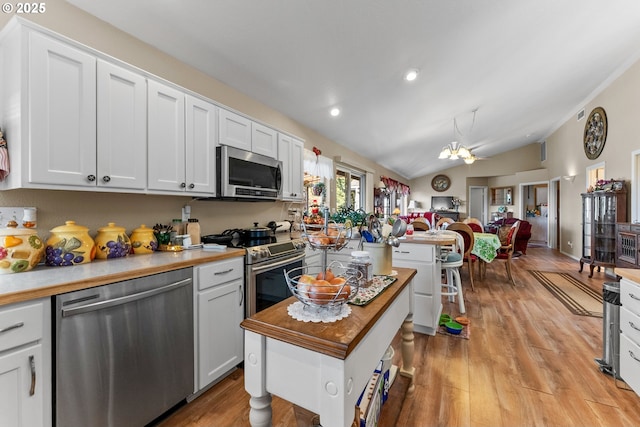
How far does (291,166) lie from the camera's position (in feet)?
10.6

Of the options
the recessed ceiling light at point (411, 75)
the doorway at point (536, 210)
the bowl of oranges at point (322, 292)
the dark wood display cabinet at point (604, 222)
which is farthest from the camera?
the doorway at point (536, 210)

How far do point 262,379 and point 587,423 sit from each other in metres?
1.89

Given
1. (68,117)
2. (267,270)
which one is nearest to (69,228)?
(68,117)

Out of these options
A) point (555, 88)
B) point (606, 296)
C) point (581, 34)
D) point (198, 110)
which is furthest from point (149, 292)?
point (555, 88)

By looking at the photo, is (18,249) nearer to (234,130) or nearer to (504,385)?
(234,130)

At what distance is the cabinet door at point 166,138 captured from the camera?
186 cm

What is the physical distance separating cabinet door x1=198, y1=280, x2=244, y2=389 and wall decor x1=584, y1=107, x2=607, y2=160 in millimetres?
7080

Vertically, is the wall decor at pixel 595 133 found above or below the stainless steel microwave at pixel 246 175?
above

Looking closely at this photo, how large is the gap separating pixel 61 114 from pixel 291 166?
2072 mm

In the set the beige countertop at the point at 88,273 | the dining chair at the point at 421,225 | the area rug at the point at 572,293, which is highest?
the dining chair at the point at 421,225

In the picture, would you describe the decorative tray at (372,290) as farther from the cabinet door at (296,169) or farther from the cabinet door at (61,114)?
the cabinet door at (296,169)

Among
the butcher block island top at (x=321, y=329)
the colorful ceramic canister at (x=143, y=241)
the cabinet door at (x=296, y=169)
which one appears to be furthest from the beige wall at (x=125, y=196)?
the butcher block island top at (x=321, y=329)

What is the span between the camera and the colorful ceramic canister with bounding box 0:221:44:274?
4.26 ft

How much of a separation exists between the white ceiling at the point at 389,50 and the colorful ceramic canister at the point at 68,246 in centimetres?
136
